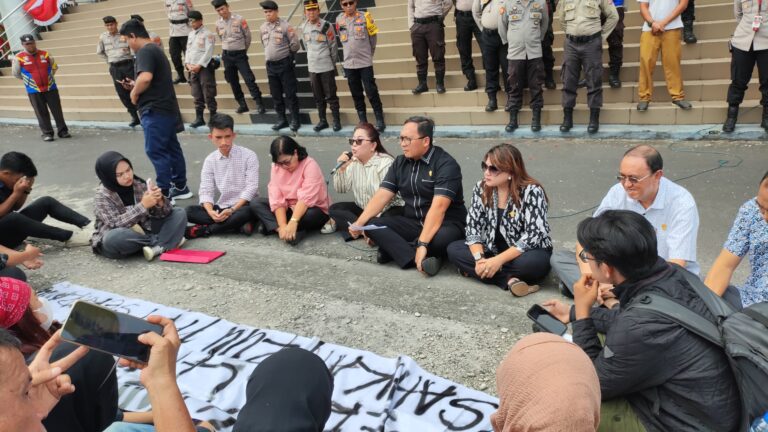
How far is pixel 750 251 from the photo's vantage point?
9.77ft

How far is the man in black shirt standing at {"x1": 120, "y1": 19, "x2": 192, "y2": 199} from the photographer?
19.7 ft

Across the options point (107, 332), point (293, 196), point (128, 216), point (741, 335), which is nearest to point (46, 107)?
point (128, 216)

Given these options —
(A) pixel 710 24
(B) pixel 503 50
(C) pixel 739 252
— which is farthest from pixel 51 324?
(A) pixel 710 24

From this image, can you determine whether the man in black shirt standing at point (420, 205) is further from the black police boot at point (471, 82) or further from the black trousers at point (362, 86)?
the black police boot at point (471, 82)

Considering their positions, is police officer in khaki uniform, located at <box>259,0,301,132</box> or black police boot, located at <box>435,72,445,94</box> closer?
black police boot, located at <box>435,72,445,94</box>

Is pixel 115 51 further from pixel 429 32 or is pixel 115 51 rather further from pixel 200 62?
Result: pixel 429 32

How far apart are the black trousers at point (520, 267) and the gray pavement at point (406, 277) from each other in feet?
0.31

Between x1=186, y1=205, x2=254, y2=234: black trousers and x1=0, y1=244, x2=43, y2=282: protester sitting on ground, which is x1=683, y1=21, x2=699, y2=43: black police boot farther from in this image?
x1=0, y1=244, x2=43, y2=282: protester sitting on ground

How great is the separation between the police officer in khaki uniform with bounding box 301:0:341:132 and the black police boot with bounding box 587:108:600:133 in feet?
12.2

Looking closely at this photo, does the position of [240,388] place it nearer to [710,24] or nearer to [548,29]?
[548,29]

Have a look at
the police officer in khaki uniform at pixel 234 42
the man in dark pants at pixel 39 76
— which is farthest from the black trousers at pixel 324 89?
the man in dark pants at pixel 39 76

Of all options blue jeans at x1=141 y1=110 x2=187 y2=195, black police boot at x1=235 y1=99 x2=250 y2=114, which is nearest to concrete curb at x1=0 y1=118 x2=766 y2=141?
black police boot at x1=235 y1=99 x2=250 y2=114

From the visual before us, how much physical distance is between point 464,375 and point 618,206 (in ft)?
4.88

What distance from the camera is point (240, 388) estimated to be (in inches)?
123
